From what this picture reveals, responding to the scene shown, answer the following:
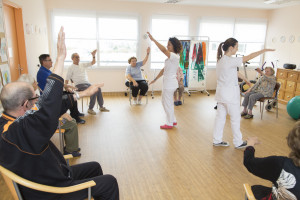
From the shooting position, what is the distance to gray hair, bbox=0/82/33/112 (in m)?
1.32

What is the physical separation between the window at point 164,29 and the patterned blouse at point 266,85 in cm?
296

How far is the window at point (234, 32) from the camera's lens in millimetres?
7008

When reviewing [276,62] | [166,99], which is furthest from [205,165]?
[276,62]

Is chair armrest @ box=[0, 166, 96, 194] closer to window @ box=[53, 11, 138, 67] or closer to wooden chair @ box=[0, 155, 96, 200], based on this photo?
wooden chair @ box=[0, 155, 96, 200]

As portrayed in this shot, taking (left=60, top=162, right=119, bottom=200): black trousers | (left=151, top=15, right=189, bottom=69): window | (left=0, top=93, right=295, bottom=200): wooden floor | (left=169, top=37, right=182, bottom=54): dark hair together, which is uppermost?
(left=151, top=15, right=189, bottom=69): window

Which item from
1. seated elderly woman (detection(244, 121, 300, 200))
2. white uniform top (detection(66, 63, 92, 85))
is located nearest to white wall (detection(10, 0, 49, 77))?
white uniform top (detection(66, 63, 92, 85))

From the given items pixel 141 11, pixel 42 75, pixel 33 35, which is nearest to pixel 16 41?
pixel 33 35

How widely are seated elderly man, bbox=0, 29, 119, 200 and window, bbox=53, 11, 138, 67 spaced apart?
5.19 meters

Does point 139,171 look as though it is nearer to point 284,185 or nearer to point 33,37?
point 284,185

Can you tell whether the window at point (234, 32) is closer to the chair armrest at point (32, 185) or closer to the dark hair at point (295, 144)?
the dark hair at point (295, 144)

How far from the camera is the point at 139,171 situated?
104 inches

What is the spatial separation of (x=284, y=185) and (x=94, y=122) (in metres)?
3.57

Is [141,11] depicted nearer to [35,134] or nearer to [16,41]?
[16,41]

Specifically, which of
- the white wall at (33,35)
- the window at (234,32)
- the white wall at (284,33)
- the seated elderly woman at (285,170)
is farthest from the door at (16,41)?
the white wall at (284,33)
